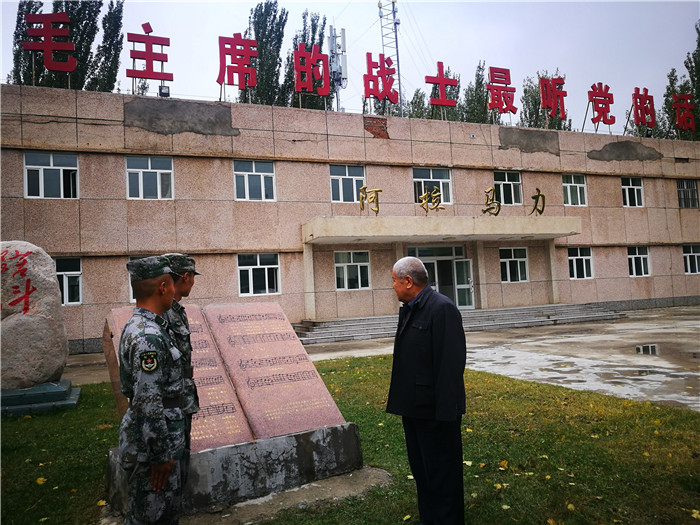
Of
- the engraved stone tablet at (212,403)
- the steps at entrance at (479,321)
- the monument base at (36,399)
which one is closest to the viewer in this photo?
the engraved stone tablet at (212,403)

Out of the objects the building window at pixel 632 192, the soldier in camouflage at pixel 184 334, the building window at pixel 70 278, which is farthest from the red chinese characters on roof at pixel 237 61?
the building window at pixel 632 192

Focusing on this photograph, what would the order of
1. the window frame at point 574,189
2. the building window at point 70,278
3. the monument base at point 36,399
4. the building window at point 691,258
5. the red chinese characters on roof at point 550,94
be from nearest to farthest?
the monument base at point 36,399 < the building window at point 70,278 < the red chinese characters on roof at point 550,94 < the window frame at point 574,189 < the building window at point 691,258

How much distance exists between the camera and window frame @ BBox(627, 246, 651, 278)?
61.7 ft

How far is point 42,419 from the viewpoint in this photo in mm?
5523

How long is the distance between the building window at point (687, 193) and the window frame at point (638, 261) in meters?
2.74

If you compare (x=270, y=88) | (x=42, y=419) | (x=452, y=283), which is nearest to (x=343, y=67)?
(x=270, y=88)

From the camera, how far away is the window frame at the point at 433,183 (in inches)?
628

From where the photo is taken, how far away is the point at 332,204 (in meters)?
14.9

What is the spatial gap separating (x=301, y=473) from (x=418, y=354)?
138 centimetres

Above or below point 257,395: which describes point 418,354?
above

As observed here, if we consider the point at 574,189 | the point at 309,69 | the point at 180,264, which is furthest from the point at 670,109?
the point at 180,264

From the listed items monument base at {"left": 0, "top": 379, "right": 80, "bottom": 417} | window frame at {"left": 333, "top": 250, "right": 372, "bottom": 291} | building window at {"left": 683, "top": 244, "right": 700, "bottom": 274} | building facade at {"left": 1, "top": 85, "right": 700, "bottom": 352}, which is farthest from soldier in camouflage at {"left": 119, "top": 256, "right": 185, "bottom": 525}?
building window at {"left": 683, "top": 244, "right": 700, "bottom": 274}

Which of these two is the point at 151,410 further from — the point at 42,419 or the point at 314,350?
the point at 314,350

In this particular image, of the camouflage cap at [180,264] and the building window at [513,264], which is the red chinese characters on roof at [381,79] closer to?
the building window at [513,264]
